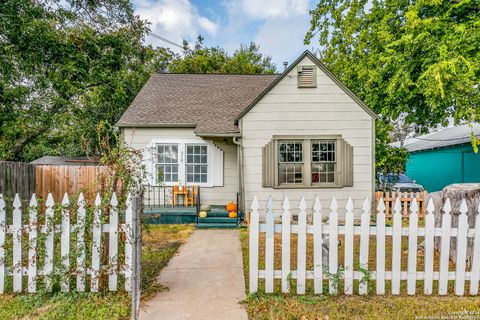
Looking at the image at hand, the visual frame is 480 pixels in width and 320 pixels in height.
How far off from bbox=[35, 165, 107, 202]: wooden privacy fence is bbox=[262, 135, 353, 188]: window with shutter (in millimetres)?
6050

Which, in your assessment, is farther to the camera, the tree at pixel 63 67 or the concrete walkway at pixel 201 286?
the tree at pixel 63 67

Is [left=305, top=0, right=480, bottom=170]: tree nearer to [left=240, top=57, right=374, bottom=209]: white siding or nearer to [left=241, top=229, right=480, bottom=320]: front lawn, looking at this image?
[left=240, top=57, right=374, bottom=209]: white siding

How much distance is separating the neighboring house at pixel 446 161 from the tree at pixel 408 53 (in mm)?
4593

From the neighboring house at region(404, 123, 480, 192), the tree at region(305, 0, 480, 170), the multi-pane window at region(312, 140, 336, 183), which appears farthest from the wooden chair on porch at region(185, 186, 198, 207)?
the neighboring house at region(404, 123, 480, 192)

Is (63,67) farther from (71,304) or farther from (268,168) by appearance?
(71,304)

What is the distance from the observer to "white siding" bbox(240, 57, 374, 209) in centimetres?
870

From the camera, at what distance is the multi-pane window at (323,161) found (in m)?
8.81

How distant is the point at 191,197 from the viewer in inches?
387

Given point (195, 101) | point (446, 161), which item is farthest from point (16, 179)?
point (446, 161)

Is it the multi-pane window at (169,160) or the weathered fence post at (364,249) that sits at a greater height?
the multi-pane window at (169,160)

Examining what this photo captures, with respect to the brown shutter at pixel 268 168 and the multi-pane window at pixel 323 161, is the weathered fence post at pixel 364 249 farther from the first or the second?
the multi-pane window at pixel 323 161

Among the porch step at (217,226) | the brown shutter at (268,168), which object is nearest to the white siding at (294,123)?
the brown shutter at (268,168)

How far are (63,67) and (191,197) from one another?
29.0 ft

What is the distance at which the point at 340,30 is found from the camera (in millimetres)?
12672
